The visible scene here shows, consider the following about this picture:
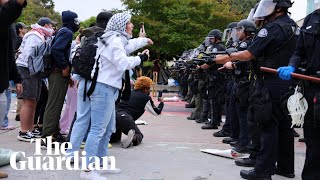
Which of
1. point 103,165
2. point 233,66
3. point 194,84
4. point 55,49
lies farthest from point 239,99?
point 194,84

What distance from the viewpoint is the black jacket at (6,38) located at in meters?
3.70

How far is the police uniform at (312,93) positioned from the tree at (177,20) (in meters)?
20.5

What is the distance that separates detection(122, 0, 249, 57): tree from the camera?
971 inches

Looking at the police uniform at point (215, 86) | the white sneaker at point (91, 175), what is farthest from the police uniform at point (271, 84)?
the police uniform at point (215, 86)

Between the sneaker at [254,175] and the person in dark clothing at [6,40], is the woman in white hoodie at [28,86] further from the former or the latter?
the sneaker at [254,175]

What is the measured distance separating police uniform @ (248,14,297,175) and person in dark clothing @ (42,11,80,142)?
8.83 ft

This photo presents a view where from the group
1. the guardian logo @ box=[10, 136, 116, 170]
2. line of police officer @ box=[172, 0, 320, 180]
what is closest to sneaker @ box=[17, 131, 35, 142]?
the guardian logo @ box=[10, 136, 116, 170]

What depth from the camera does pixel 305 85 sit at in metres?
3.73

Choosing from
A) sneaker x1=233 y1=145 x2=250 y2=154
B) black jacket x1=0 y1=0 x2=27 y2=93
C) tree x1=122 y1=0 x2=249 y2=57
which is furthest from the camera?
tree x1=122 y1=0 x2=249 y2=57

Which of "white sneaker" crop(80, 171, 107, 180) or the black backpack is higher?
the black backpack

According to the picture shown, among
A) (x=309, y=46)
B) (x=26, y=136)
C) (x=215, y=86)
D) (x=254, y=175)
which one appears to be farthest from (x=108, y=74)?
(x=215, y=86)

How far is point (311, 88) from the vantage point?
3.67 metres

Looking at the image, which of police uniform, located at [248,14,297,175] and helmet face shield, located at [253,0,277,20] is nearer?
police uniform, located at [248,14,297,175]

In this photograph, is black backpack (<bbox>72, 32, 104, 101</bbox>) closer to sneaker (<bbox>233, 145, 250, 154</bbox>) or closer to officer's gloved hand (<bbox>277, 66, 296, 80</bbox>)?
officer's gloved hand (<bbox>277, 66, 296, 80</bbox>)
